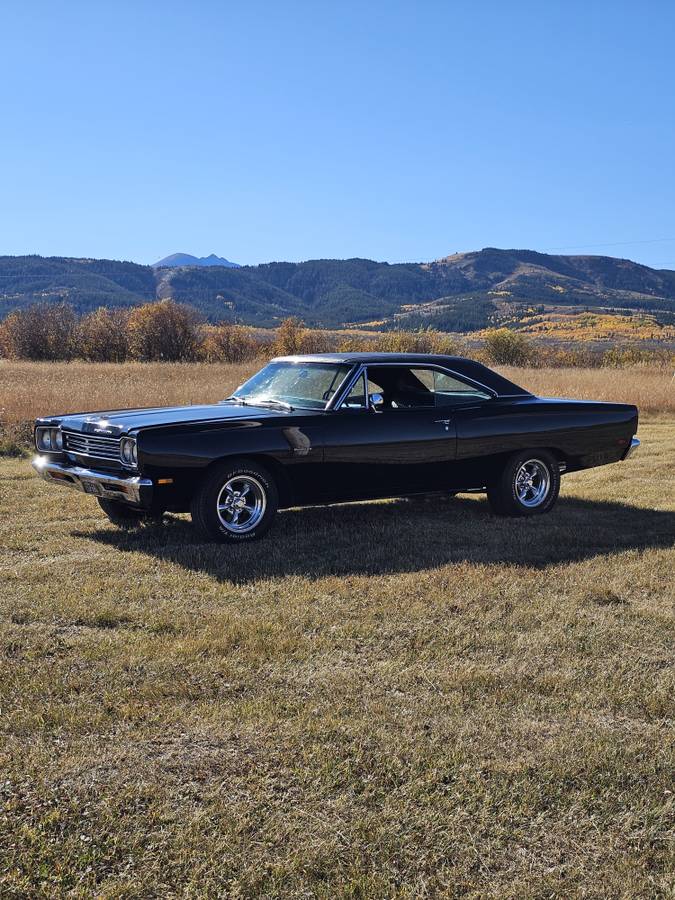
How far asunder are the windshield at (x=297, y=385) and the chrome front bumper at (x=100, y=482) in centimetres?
158

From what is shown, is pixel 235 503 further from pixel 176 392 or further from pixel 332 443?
pixel 176 392

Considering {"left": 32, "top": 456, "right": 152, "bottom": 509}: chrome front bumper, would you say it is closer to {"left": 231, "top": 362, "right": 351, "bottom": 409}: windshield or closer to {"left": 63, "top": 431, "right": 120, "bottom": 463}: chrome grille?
{"left": 63, "top": 431, "right": 120, "bottom": 463}: chrome grille

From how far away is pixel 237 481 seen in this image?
682cm

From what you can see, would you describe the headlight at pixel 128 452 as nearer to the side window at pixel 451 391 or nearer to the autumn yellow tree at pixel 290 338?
the side window at pixel 451 391

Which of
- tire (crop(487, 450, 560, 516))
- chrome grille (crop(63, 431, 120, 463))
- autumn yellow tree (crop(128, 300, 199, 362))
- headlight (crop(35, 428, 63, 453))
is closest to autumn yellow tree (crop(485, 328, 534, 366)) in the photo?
autumn yellow tree (crop(128, 300, 199, 362))

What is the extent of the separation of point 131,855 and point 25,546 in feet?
14.2

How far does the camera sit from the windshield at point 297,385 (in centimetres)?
752

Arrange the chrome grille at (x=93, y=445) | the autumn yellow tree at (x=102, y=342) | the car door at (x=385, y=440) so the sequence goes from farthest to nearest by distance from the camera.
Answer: the autumn yellow tree at (x=102, y=342)
the car door at (x=385, y=440)
the chrome grille at (x=93, y=445)

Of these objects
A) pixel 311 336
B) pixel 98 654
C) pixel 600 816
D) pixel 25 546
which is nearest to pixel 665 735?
pixel 600 816

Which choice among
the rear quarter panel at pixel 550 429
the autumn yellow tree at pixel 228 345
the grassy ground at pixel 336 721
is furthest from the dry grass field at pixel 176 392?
the autumn yellow tree at pixel 228 345

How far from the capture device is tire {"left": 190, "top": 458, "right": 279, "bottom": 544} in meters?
6.67

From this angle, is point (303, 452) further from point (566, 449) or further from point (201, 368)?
point (201, 368)

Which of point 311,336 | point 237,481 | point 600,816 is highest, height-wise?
point 311,336

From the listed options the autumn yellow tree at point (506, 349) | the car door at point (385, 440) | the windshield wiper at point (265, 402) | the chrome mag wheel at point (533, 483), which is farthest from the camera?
the autumn yellow tree at point (506, 349)
